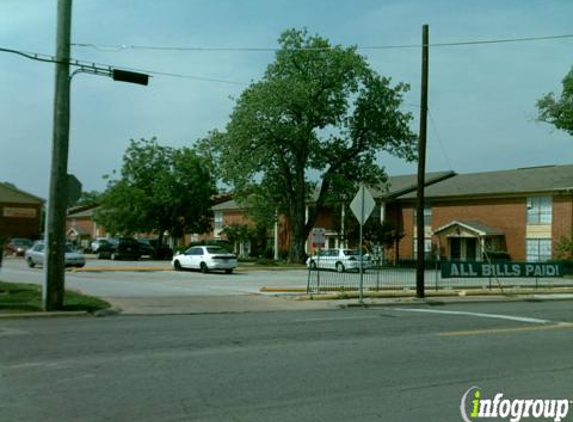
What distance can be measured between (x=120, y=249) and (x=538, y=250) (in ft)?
100

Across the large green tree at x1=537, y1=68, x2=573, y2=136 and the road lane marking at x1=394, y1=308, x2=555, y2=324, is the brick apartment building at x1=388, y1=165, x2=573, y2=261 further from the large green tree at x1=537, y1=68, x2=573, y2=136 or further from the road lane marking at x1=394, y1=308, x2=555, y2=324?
the road lane marking at x1=394, y1=308, x2=555, y2=324

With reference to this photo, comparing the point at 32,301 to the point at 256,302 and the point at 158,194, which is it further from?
the point at 158,194

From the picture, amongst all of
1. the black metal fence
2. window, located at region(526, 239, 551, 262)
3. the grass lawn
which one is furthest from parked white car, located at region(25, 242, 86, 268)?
window, located at region(526, 239, 551, 262)

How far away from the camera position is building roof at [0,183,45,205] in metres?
80.2

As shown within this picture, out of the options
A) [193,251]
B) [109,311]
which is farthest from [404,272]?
[109,311]

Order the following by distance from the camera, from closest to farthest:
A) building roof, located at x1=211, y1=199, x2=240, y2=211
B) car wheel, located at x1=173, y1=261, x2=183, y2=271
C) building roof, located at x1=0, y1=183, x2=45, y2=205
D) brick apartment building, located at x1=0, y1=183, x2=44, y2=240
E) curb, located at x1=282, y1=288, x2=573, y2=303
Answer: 1. curb, located at x1=282, y1=288, x2=573, y2=303
2. car wheel, located at x1=173, y1=261, x2=183, y2=271
3. building roof, located at x1=211, y1=199, x2=240, y2=211
4. brick apartment building, located at x1=0, y1=183, x2=44, y2=240
5. building roof, located at x1=0, y1=183, x2=45, y2=205

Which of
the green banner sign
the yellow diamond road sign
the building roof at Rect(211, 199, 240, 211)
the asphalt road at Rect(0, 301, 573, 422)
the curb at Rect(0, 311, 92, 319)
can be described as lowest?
the asphalt road at Rect(0, 301, 573, 422)

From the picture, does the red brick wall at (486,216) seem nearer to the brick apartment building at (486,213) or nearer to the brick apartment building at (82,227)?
the brick apartment building at (486,213)

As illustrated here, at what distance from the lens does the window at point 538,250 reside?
49516 millimetres

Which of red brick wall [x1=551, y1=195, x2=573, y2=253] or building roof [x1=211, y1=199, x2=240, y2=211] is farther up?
building roof [x1=211, y1=199, x2=240, y2=211]

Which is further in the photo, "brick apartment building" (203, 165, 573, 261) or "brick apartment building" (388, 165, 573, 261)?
"brick apartment building" (203, 165, 573, 261)

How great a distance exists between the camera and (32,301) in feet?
55.6

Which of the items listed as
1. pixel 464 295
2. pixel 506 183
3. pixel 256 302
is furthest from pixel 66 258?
pixel 506 183

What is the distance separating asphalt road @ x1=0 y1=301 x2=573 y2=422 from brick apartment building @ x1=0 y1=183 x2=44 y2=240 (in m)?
70.1
